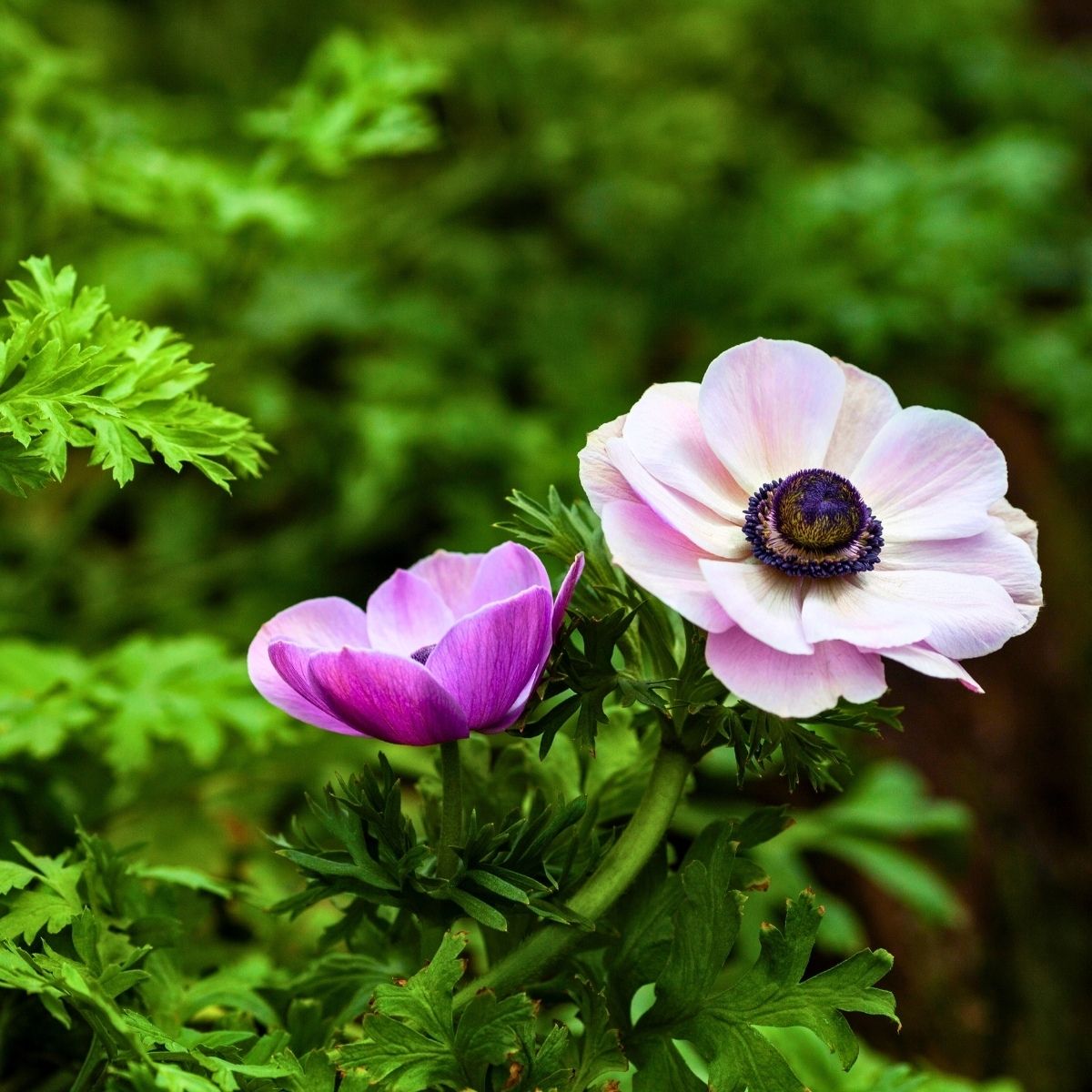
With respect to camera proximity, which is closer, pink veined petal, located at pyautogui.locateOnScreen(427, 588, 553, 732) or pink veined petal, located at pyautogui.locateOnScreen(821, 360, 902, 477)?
pink veined petal, located at pyautogui.locateOnScreen(427, 588, 553, 732)

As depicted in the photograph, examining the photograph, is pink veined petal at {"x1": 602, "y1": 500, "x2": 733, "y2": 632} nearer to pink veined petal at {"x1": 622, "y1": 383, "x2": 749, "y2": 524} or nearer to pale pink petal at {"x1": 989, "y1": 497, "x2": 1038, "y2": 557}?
pink veined petal at {"x1": 622, "y1": 383, "x2": 749, "y2": 524}

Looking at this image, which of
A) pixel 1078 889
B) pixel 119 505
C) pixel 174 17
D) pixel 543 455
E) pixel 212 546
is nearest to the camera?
pixel 1078 889

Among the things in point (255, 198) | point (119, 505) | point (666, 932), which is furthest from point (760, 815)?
point (119, 505)

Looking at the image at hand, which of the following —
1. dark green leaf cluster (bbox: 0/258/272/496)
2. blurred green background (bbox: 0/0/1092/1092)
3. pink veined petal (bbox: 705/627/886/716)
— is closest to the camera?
pink veined petal (bbox: 705/627/886/716)

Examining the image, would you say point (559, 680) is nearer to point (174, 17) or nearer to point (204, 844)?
point (204, 844)

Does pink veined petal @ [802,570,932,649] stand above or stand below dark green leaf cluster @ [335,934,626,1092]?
above

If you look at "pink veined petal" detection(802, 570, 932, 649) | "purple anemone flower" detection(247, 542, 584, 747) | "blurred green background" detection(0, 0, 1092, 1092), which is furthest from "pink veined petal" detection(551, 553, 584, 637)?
"blurred green background" detection(0, 0, 1092, 1092)

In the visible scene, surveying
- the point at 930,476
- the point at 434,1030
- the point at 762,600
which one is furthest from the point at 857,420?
the point at 434,1030
